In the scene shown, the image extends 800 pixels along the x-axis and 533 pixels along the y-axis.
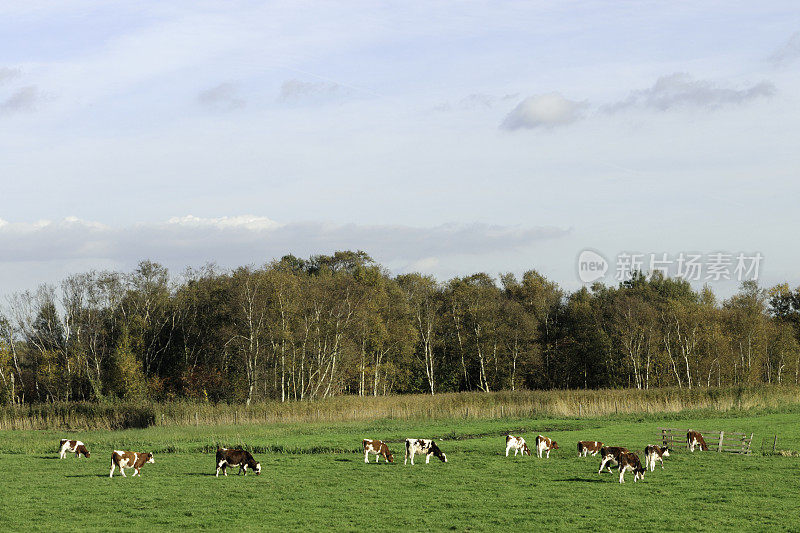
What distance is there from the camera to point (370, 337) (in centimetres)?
9169

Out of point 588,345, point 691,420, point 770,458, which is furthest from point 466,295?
point 770,458

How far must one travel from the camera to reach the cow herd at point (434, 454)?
3011cm

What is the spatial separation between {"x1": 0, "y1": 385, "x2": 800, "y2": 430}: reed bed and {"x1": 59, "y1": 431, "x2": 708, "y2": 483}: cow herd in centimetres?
1953

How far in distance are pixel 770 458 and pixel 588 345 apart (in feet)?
212

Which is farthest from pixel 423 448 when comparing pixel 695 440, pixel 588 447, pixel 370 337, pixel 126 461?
pixel 370 337

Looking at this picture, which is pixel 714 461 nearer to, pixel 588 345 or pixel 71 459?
pixel 71 459

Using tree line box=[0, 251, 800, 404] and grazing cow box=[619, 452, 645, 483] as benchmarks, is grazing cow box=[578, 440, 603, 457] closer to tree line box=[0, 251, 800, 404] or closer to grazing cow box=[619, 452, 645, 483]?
grazing cow box=[619, 452, 645, 483]

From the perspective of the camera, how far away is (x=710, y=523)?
22172 millimetres

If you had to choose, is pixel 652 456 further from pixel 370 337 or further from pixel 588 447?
pixel 370 337

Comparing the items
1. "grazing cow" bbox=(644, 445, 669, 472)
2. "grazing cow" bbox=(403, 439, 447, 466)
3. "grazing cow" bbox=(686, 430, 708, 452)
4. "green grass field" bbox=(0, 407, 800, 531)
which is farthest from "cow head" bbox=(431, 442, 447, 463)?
"grazing cow" bbox=(686, 430, 708, 452)

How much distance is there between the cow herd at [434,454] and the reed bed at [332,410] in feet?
64.1

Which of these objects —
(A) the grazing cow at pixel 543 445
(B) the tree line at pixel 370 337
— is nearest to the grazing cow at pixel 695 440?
(A) the grazing cow at pixel 543 445

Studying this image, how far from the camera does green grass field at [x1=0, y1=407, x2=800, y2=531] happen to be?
22.5 metres

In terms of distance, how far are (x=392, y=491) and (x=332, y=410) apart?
34.4 metres
